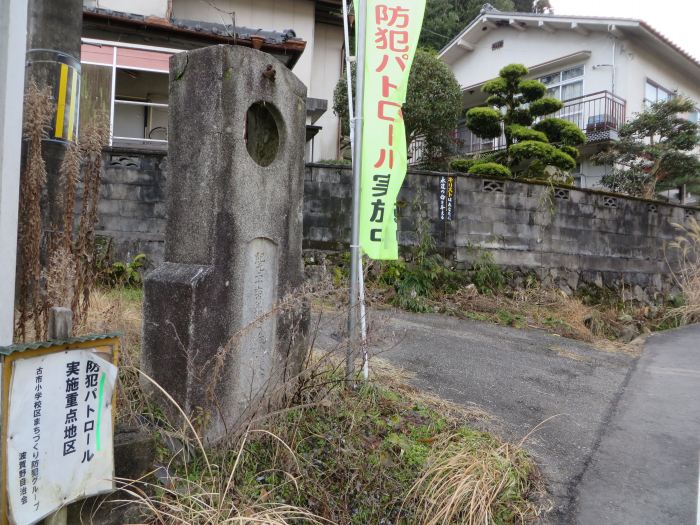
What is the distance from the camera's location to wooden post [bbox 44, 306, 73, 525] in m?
1.76

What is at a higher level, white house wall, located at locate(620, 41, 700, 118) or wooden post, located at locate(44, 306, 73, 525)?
white house wall, located at locate(620, 41, 700, 118)

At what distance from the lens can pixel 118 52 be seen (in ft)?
33.3

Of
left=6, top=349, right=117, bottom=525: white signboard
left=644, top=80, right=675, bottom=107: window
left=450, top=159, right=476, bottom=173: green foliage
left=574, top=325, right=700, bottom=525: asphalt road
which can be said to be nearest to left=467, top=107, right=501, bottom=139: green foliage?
left=450, top=159, right=476, bottom=173: green foliage

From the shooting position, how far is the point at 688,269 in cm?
1064

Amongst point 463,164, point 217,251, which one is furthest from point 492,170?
point 217,251

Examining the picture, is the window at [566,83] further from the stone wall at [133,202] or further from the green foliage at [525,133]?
the stone wall at [133,202]

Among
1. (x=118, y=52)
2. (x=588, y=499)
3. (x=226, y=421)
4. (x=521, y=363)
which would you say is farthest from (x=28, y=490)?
(x=118, y=52)

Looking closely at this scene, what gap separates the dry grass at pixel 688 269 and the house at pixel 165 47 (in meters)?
8.38

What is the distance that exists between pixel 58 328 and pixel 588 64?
16.5 meters

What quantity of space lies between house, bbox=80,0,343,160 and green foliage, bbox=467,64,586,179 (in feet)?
13.0

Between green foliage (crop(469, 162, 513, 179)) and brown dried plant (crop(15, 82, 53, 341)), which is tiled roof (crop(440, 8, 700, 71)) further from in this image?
brown dried plant (crop(15, 82, 53, 341))

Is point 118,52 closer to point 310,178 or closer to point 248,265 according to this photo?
point 310,178

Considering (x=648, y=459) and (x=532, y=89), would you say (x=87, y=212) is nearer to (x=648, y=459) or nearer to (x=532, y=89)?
(x=648, y=459)

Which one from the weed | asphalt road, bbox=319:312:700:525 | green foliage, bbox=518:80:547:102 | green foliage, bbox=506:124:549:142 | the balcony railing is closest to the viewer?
asphalt road, bbox=319:312:700:525
